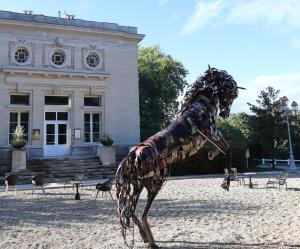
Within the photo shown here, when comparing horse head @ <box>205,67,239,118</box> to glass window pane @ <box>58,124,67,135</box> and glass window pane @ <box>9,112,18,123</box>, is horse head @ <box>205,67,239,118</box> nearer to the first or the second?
glass window pane @ <box>9,112,18,123</box>

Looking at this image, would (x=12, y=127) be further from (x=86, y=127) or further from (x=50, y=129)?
(x=86, y=127)

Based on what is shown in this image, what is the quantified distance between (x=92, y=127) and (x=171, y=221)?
63.4 feet

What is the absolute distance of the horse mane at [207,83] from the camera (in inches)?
278

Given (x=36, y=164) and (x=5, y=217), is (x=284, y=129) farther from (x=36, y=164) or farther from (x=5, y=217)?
(x=5, y=217)

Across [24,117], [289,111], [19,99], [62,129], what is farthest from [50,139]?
[289,111]

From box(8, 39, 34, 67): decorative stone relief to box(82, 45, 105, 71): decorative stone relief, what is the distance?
3.57m

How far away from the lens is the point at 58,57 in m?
27.3

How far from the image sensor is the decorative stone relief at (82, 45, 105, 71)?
27844 mm

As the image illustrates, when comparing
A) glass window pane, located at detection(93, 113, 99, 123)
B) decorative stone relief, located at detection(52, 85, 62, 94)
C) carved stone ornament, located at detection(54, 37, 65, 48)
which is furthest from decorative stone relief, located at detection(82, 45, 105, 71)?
glass window pane, located at detection(93, 113, 99, 123)

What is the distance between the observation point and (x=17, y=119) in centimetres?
2594

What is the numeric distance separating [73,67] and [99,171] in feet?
25.9

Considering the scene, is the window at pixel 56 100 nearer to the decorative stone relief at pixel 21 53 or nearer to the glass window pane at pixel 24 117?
the glass window pane at pixel 24 117

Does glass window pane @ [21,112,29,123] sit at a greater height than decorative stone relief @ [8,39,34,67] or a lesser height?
A: lesser

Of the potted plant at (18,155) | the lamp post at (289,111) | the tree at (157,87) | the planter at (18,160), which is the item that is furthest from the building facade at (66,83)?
the lamp post at (289,111)
